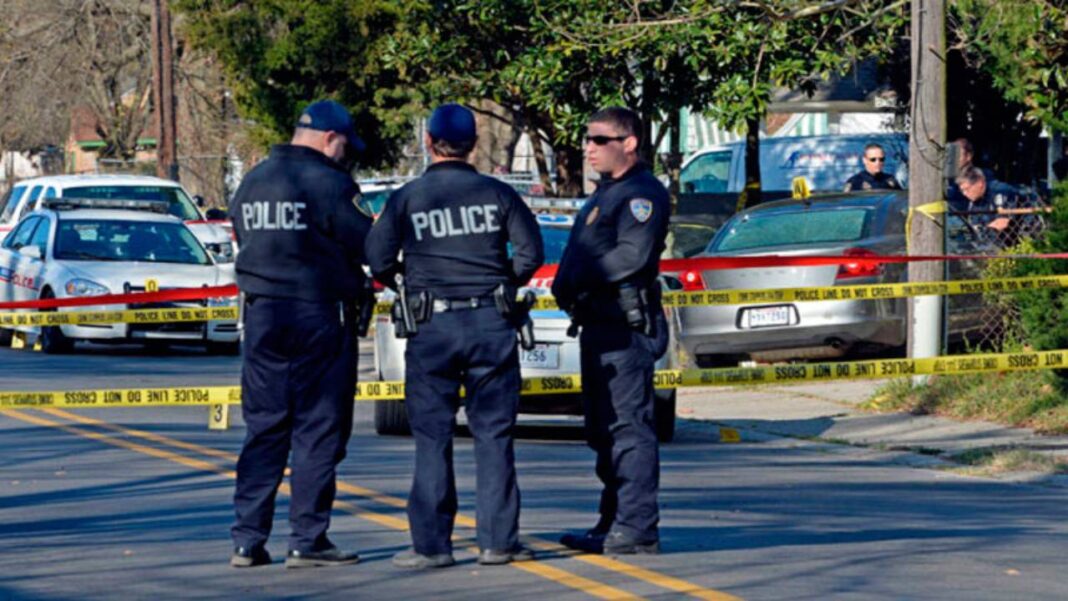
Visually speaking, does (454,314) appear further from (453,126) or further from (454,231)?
(453,126)

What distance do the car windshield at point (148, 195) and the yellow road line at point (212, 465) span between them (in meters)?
11.8

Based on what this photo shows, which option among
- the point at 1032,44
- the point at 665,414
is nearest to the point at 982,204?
the point at 1032,44

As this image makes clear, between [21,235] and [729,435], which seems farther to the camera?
[21,235]

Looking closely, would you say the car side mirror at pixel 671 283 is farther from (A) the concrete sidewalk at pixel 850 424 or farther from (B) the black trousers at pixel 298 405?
(B) the black trousers at pixel 298 405

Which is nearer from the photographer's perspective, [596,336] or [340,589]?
[340,589]

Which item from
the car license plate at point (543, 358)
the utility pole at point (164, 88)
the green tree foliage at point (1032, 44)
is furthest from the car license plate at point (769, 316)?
the utility pole at point (164, 88)

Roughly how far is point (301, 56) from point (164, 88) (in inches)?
275

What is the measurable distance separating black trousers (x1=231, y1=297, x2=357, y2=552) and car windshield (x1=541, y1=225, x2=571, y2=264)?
6.79 m

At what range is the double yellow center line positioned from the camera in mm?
7670

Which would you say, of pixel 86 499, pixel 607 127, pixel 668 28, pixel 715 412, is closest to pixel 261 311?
pixel 607 127

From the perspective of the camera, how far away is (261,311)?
812 cm

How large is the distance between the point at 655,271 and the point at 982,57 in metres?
14.2

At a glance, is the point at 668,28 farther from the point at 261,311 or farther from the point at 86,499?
the point at 261,311

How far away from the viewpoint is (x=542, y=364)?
13.0m
